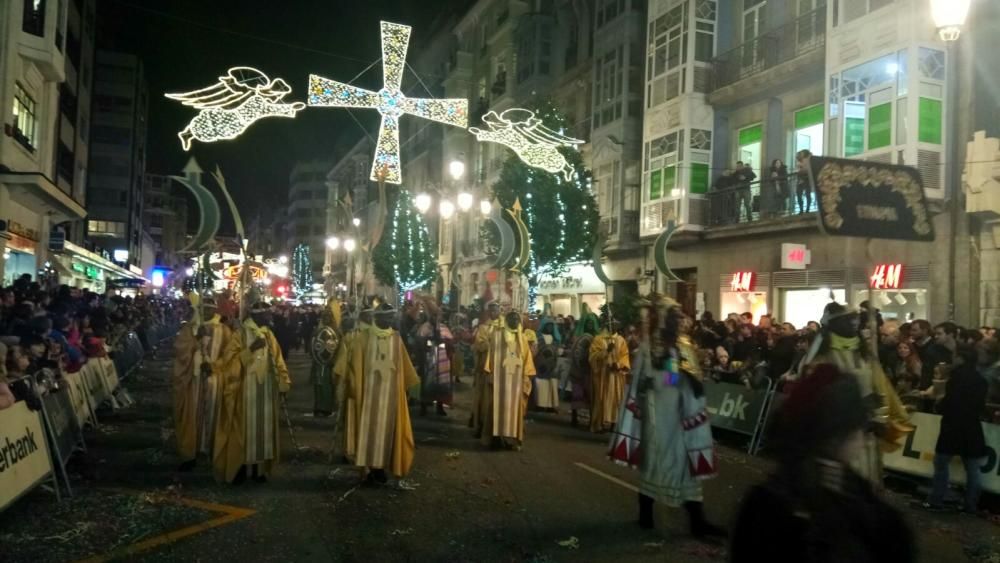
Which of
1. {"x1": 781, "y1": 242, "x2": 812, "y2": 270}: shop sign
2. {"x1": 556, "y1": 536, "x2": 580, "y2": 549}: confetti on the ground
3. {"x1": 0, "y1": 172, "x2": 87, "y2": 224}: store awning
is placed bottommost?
{"x1": 556, "y1": 536, "x2": 580, "y2": 549}: confetti on the ground

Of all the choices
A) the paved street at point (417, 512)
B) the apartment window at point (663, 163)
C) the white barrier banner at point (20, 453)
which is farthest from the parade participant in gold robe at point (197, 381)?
the apartment window at point (663, 163)

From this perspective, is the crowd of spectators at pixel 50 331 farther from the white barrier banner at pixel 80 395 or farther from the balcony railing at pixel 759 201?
the balcony railing at pixel 759 201

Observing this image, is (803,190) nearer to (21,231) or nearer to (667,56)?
(667,56)

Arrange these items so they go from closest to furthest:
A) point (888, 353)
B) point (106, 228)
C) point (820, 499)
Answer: point (820, 499) → point (888, 353) → point (106, 228)

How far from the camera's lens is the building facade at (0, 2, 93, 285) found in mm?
20766

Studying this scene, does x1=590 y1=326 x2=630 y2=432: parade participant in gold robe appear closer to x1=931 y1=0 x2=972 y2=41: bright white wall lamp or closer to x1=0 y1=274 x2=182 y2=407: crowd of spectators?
x1=931 y1=0 x2=972 y2=41: bright white wall lamp

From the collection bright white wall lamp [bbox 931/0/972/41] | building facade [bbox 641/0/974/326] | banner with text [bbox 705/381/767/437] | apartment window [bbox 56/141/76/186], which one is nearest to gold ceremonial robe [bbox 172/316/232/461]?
banner with text [bbox 705/381/767/437]

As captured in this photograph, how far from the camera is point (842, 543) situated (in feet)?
8.13

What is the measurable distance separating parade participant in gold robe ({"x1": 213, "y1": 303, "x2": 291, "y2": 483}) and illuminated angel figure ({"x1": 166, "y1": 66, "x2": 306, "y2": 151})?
14.1 feet

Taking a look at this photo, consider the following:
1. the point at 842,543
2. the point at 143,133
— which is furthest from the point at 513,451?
the point at 143,133

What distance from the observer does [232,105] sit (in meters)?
12.5

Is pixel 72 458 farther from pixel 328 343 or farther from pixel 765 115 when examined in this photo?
pixel 765 115

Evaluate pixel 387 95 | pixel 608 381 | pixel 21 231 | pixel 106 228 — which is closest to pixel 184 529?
pixel 608 381

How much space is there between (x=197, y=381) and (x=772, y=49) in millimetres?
16898
